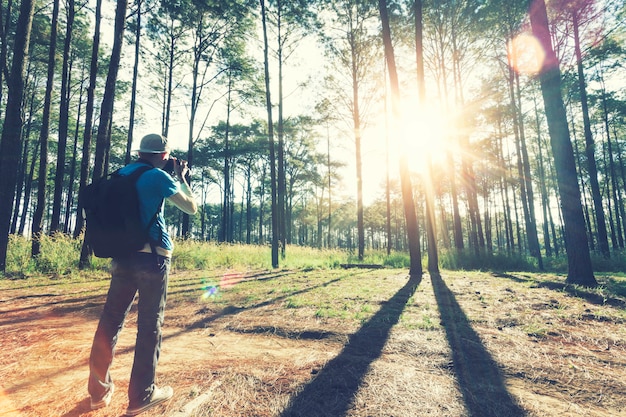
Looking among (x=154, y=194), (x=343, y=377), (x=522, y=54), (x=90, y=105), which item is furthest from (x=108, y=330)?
(x=522, y=54)

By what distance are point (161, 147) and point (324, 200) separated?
1403 inches

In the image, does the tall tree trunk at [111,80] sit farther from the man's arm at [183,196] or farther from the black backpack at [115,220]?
the black backpack at [115,220]

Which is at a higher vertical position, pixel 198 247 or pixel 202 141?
pixel 202 141

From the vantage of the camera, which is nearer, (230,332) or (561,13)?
(230,332)

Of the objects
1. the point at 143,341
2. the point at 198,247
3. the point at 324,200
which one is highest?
the point at 324,200

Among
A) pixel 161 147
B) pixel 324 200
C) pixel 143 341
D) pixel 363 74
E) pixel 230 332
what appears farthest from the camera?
pixel 324 200

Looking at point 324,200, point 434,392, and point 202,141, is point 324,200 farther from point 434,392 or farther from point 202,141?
point 434,392

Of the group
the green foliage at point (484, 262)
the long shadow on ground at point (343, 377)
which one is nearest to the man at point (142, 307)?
the long shadow on ground at point (343, 377)

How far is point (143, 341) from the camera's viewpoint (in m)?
2.31

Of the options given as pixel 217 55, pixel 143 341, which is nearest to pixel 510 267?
pixel 143 341

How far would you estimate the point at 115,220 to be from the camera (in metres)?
2.27

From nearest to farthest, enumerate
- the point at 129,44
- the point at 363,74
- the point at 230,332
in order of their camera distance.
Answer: the point at 230,332 → the point at 129,44 → the point at 363,74

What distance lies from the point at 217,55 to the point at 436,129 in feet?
43.7

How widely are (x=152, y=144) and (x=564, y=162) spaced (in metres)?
8.94
